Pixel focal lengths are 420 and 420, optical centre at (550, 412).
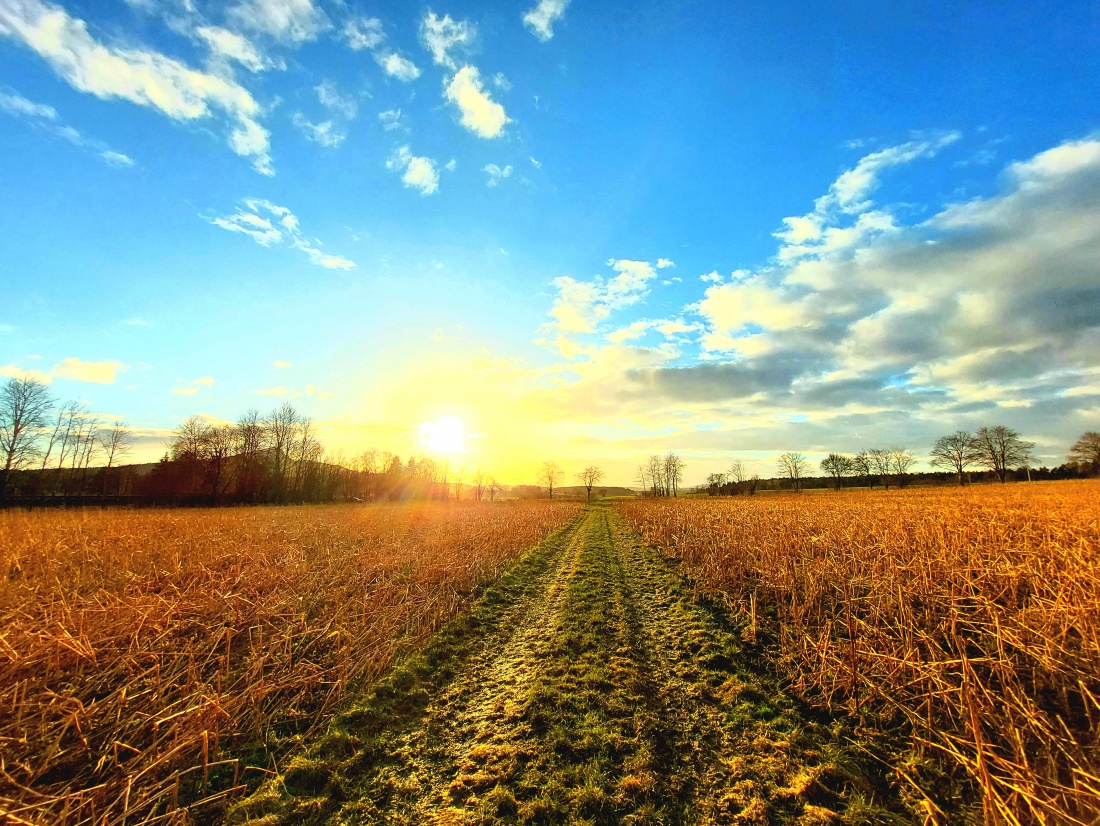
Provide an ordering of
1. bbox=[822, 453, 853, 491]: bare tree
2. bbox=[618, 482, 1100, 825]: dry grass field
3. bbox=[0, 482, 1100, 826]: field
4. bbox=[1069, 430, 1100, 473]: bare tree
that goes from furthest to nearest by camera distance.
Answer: bbox=[822, 453, 853, 491]: bare tree < bbox=[1069, 430, 1100, 473]: bare tree < bbox=[0, 482, 1100, 826]: field < bbox=[618, 482, 1100, 825]: dry grass field

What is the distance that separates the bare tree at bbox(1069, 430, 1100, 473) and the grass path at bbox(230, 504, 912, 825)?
347 ft

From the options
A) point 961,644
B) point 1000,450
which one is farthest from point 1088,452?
point 961,644

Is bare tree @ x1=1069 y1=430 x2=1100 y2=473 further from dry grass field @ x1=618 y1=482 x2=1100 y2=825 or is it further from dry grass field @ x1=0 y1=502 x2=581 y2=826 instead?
dry grass field @ x1=0 y1=502 x2=581 y2=826

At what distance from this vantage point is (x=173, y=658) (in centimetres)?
635

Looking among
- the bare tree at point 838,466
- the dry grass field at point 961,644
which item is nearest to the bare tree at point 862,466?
the bare tree at point 838,466

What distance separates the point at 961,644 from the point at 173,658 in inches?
435

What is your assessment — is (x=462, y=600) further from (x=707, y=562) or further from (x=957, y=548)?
(x=957, y=548)

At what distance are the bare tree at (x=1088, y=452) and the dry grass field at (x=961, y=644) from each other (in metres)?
95.3

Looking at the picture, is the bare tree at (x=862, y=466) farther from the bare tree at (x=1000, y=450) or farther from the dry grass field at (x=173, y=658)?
the dry grass field at (x=173, y=658)

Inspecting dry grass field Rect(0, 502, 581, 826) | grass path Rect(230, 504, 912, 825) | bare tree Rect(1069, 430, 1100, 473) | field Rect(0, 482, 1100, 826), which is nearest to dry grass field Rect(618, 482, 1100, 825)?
field Rect(0, 482, 1100, 826)

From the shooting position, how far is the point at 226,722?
5.23 m

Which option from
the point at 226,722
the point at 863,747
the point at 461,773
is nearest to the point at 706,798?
the point at 863,747

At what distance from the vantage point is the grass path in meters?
4.12

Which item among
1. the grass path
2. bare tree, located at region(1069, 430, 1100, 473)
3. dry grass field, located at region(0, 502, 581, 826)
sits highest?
bare tree, located at region(1069, 430, 1100, 473)
